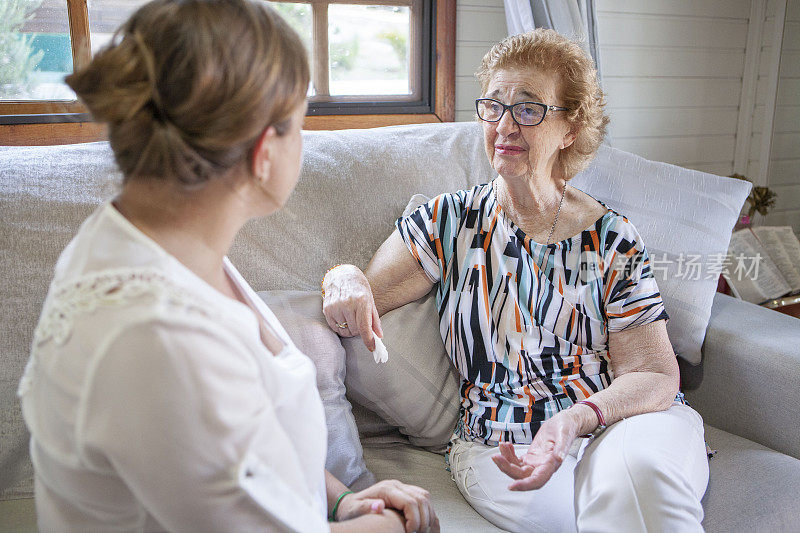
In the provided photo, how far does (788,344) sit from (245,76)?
1403mm

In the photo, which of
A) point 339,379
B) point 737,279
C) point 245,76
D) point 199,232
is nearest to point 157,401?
point 199,232

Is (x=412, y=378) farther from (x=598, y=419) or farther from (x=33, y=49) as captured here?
(x=33, y=49)

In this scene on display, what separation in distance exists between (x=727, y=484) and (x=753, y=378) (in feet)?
0.96

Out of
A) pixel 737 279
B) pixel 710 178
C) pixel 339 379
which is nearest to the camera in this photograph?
pixel 339 379

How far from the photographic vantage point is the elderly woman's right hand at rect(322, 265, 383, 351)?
133 cm

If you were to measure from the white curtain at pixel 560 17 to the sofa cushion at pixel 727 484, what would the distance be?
48.6 inches

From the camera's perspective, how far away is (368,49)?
90.2 inches

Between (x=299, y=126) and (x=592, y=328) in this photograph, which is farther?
(x=592, y=328)

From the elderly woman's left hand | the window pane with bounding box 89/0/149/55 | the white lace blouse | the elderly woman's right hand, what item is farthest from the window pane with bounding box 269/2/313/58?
the white lace blouse

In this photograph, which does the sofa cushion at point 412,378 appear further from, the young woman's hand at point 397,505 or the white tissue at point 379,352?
the young woman's hand at point 397,505

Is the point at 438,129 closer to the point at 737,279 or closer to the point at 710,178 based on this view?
the point at 710,178

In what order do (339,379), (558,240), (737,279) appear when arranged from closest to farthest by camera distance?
(339,379), (558,240), (737,279)

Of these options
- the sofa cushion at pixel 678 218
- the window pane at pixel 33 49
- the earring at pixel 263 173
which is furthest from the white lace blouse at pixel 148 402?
the window pane at pixel 33 49

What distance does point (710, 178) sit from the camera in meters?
1.74
